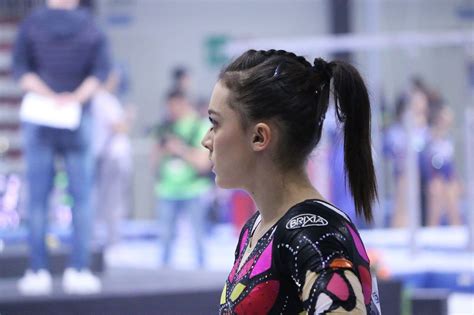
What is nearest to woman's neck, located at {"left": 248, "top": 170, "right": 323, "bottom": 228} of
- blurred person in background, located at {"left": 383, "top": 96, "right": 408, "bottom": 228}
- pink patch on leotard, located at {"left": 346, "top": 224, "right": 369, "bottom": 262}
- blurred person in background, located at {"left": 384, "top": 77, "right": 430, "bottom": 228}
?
pink patch on leotard, located at {"left": 346, "top": 224, "right": 369, "bottom": 262}

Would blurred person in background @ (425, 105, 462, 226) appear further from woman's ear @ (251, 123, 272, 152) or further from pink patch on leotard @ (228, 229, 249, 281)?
woman's ear @ (251, 123, 272, 152)

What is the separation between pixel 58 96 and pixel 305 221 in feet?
13.2

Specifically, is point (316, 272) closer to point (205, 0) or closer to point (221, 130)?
point (221, 130)

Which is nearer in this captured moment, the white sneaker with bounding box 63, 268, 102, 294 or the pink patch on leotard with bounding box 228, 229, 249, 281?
the pink patch on leotard with bounding box 228, 229, 249, 281

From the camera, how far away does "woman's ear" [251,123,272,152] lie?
66.5 inches

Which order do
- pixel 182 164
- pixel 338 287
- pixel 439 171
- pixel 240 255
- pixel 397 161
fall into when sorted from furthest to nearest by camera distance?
pixel 397 161 → pixel 439 171 → pixel 182 164 → pixel 240 255 → pixel 338 287

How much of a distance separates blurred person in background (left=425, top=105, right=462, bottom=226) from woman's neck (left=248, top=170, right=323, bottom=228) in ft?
26.0

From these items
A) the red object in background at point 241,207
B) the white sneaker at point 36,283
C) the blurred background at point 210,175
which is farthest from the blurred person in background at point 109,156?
the white sneaker at point 36,283

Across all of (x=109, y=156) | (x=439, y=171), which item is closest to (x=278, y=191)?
(x=109, y=156)

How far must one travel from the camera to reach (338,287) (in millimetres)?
1492

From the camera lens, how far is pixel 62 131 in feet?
17.8

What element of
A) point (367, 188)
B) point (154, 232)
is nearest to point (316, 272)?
point (367, 188)

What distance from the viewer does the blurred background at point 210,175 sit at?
6.32 m

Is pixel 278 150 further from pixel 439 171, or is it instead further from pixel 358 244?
pixel 439 171
